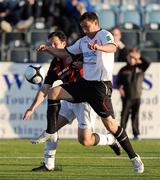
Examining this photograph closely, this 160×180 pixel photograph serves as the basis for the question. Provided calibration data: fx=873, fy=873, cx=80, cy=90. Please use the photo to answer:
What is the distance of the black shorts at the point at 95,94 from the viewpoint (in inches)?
468

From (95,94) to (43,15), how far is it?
1250 cm

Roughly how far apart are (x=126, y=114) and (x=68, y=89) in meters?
8.18

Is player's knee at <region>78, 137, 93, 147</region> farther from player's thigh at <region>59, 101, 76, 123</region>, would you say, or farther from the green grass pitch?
player's thigh at <region>59, 101, 76, 123</region>

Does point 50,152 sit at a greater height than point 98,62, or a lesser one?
lesser

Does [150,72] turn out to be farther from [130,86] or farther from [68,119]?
[68,119]

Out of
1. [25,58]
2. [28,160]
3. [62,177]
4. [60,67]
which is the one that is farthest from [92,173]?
[25,58]

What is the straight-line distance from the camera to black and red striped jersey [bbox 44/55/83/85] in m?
12.7

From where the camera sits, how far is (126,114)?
2011 cm

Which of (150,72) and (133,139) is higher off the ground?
(150,72)

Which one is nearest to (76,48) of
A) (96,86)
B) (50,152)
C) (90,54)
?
(90,54)

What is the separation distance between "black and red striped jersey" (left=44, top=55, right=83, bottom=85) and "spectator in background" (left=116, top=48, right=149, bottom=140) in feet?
24.3

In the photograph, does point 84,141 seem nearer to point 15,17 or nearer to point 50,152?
point 50,152

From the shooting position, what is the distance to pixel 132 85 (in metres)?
20.4

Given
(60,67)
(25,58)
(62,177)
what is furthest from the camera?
(25,58)
